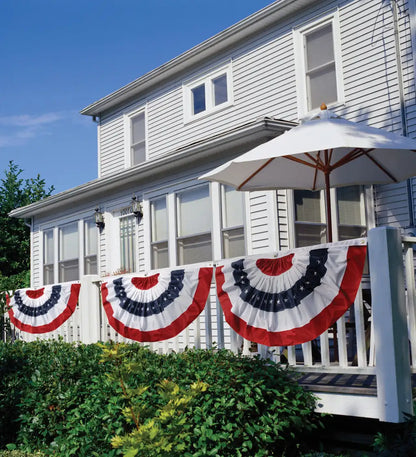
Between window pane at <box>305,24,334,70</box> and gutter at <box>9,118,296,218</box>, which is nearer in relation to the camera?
gutter at <box>9,118,296,218</box>

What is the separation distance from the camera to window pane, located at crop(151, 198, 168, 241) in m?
12.0

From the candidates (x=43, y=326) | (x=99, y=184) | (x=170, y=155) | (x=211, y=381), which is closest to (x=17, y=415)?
(x=43, y=326)

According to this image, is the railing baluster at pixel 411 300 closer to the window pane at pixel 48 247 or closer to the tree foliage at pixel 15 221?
the window pane at pixel 48 247

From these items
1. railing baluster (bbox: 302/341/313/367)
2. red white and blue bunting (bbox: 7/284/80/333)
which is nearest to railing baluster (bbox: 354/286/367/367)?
railing baluster (bbox: 302/341/313/367)

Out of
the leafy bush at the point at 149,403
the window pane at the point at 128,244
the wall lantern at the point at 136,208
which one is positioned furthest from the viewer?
the window pane at the point at 128,244

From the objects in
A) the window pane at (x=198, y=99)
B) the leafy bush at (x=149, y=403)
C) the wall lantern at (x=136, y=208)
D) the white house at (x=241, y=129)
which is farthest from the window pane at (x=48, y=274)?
the leafy bush at (x=149, y=403)

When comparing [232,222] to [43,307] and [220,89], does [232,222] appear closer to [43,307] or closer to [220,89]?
[43,307]

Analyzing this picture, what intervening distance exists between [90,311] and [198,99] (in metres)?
8.29

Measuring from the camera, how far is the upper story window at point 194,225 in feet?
36.0

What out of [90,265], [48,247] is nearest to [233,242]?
[90,265]

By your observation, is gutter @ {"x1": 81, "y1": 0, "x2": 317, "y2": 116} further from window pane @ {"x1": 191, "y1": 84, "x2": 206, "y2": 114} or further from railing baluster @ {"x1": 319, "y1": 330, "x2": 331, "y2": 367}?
railing baluster @ {"x1": 319, "y1": 330, "x2": 331, "y2": 367}

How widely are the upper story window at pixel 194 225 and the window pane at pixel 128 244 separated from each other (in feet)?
6.16

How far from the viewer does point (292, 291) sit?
4.77 meters

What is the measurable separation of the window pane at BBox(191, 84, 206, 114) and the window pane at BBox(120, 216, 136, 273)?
10.5ft
